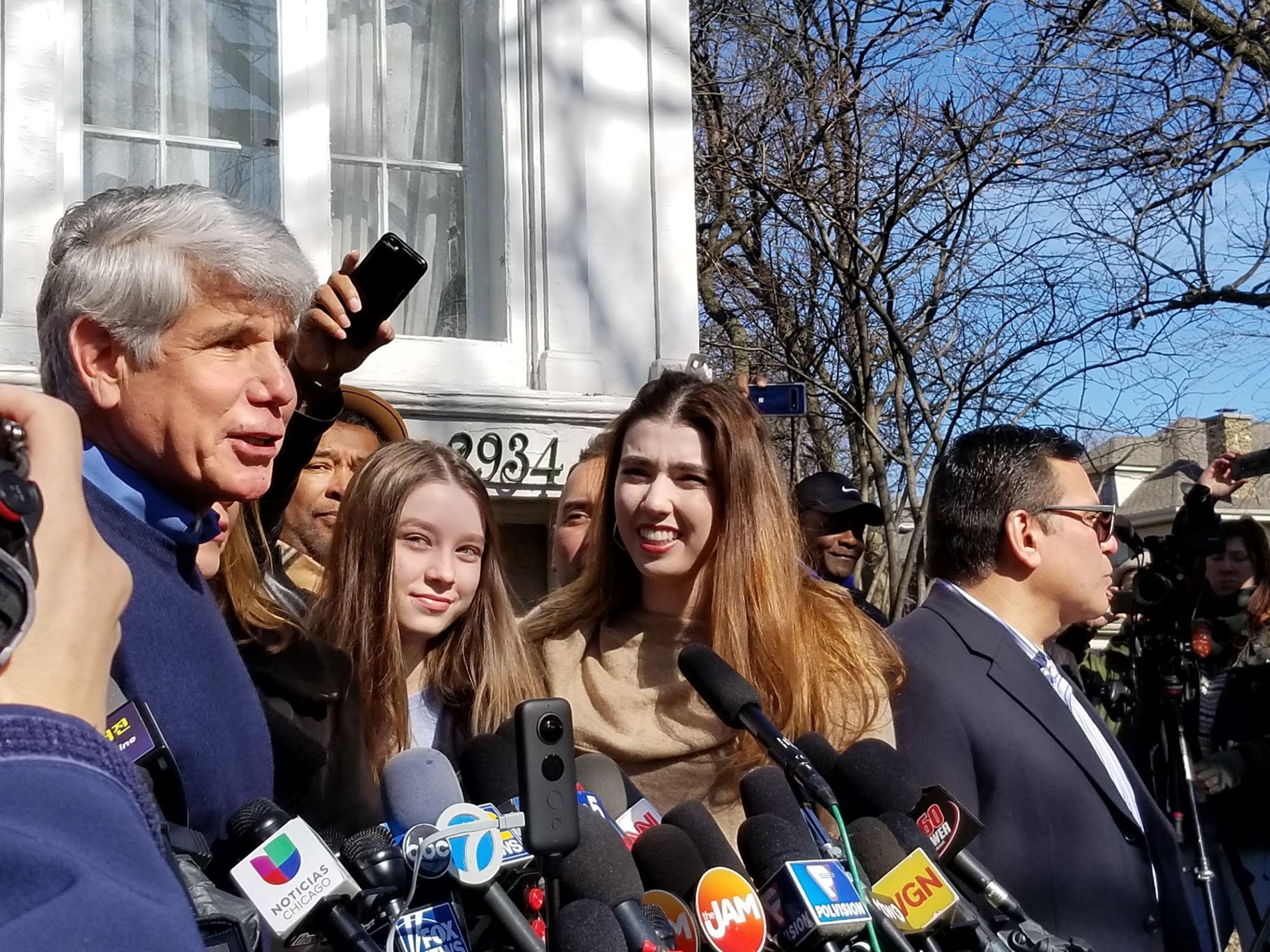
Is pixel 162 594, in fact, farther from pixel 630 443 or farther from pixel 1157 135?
pixel 1157 135

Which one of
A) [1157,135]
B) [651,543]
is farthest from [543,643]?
[1157,135]

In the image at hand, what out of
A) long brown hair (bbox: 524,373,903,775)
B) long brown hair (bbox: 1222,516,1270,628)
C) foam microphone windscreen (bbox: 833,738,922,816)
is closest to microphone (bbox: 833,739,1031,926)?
foam microphone windscreen (bbox: 833,738,922,816)

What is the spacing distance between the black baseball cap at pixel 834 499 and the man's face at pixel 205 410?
4.11m

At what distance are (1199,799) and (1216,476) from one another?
138 cm

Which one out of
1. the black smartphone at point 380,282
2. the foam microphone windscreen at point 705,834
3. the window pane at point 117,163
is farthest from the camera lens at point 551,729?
the window pane at point 117,163

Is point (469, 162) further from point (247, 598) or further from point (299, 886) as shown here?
point (299, 886)

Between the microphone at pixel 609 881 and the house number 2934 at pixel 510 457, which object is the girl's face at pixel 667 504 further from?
the house number 2934 at pixel 510 457

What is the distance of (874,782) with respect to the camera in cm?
232

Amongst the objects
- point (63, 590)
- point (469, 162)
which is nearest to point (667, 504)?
point (63, 590)

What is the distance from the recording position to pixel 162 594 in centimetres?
195

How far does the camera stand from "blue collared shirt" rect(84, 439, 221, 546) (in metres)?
1.95

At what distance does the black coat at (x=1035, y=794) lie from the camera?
3.17 meters

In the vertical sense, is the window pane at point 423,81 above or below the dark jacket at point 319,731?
above

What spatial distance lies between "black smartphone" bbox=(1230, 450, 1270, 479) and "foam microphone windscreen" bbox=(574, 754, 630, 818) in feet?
11.6
